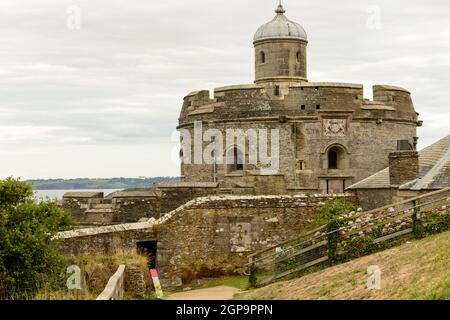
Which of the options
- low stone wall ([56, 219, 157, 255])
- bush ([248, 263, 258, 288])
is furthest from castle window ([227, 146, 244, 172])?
bush ([248, 263, 258, 288])

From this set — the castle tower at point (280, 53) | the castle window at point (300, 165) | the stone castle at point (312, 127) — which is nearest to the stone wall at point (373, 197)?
the stone castle at point (312, 127)

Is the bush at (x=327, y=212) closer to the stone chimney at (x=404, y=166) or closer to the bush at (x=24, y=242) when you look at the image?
the stone chimney at (x=404, y=166)

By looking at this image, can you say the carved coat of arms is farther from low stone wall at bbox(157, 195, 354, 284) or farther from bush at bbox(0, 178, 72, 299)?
bush at bbox(0, 178, 72, 299)

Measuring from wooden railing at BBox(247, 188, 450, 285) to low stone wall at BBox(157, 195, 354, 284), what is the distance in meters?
2.58

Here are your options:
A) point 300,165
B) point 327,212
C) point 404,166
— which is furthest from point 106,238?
point 300,165

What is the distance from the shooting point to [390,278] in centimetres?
1245

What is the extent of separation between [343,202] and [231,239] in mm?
3380

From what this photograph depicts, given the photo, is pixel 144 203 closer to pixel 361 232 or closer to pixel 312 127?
pixel 312 127

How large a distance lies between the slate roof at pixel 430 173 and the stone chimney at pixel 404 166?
9.1 inches

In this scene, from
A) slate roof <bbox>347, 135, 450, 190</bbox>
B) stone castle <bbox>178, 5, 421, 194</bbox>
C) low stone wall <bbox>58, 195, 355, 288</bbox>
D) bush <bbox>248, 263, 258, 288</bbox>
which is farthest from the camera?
stone castle <bbox>178, 5, 421, 194</bbox>

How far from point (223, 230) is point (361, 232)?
16.0 ft

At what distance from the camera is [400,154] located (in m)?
21.2

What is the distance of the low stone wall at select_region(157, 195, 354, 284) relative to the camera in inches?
808

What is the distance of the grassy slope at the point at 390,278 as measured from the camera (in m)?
11.1
